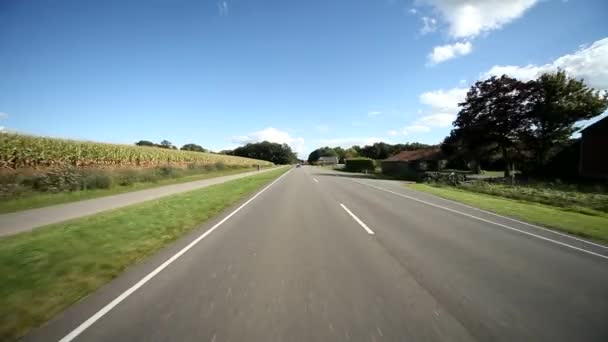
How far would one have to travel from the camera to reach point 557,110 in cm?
3109

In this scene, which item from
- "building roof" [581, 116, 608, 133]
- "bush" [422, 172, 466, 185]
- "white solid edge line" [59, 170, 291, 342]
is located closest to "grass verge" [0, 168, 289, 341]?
"white solid edge line" [59, 170, 291, 342]

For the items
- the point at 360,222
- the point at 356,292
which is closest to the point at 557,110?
the point at 360,222

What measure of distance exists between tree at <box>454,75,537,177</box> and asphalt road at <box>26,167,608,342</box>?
33.2 meters

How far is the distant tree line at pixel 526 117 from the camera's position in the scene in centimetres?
3106

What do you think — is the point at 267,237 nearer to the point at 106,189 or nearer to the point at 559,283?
the point at 559,283

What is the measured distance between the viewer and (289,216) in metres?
9.85

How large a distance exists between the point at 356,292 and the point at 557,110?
1571 inches

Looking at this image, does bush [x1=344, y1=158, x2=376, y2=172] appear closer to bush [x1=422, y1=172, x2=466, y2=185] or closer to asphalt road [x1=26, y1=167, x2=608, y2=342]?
bush [x1=422, y1=172, x2=466, y2=185]

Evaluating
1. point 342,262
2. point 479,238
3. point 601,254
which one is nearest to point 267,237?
point 342,262

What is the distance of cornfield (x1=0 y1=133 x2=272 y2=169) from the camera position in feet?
51.3

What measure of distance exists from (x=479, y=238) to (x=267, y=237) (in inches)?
217

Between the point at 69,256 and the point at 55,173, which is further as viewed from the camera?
the point at 55,173

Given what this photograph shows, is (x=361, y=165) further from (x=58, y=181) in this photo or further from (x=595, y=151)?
(x=58, y=181)

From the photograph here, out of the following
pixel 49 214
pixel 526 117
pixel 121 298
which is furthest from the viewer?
pixel 526 117
